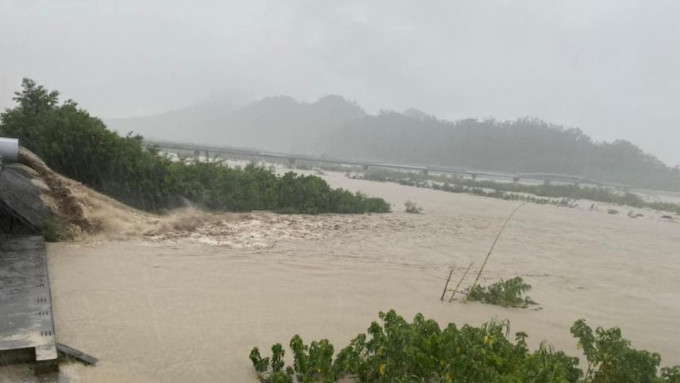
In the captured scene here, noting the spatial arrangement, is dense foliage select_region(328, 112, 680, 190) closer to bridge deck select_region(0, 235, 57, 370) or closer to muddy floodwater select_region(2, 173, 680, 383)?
muddy floodwater select_region(2, 173, 680, 383)

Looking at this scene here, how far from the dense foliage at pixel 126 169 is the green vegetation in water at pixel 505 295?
298 inches

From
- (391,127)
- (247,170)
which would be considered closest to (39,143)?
(247,170)

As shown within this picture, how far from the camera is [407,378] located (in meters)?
3.83

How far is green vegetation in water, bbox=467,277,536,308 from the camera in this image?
7027 mm

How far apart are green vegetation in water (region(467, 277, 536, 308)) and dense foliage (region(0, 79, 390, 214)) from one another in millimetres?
7577

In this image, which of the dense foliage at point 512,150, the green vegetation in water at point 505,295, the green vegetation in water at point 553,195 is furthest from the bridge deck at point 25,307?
the dense foliage at point 512,150

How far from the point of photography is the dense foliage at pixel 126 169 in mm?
10758

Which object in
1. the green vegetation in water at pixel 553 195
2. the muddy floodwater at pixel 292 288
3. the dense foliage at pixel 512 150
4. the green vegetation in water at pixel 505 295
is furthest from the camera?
the dense foliage at pixel 512 150

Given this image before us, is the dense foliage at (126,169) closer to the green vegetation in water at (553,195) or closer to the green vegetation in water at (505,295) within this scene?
the green vegetation in water at (505,295)

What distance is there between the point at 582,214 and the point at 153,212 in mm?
17949

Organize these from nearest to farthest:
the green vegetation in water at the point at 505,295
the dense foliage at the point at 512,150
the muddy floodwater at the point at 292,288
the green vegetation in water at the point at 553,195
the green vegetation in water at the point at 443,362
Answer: the green vegetation in water at the point at 443,362, the muddy floodwater at the point at 292,288, the green vegetation in water at the point at 505,295, the green vegetation in water at the point at 553,195, the dense foliage at the point at 512,150

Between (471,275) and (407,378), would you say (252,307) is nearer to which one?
(407,378)

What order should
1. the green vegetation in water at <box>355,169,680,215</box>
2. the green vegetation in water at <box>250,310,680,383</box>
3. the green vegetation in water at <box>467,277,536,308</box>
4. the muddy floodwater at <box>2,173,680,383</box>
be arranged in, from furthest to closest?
the green vegetation in water at <box>355,169,680,215</box> < the green vegetation in water at <box>467,277,536,308</box> < the muddy floodwater at <box>2,173,680,383</box> < the green vegetation in water at <box>250,310,680,383</box>

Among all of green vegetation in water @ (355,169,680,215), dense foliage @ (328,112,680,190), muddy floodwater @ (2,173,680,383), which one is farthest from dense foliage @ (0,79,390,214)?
dense foliage @ (328,112,680,190)
